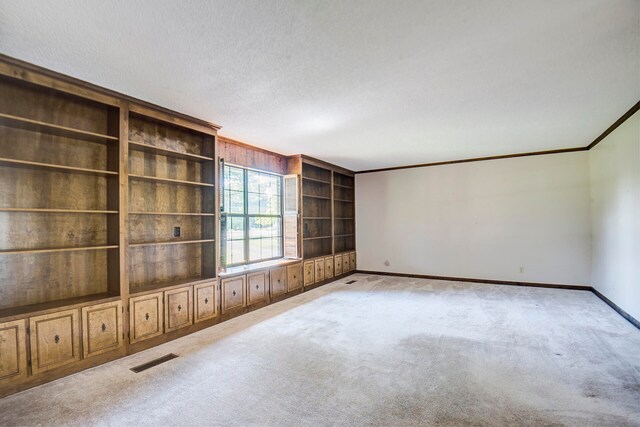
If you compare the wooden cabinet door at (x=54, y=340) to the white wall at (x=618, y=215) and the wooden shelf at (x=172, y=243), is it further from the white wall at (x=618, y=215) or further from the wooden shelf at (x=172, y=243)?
the white wall at (x=618, y=215)

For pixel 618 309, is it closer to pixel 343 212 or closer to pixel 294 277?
pixel 294 277

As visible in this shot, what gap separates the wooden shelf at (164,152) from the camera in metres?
3.54

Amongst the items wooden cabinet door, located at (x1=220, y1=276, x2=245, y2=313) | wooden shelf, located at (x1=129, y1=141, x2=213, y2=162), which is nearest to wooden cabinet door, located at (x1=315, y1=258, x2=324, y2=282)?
wooden cabinet door, located at (x1=220, y1=276, x2=245, y2=313)

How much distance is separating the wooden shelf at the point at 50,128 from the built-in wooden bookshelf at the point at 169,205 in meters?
0.33

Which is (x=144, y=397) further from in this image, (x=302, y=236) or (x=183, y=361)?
(x=302, y=236)

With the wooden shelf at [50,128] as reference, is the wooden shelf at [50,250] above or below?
below

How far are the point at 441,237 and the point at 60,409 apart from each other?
21.9 feet

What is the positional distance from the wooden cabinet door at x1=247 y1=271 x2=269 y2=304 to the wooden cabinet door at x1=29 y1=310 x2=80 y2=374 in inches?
86.8

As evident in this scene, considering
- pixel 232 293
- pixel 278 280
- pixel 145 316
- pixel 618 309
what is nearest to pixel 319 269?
pixel 278 280

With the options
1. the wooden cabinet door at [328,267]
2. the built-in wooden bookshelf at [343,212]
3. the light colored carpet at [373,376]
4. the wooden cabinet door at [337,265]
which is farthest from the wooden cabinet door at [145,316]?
the built-in wooden bookshelf at [343,212]

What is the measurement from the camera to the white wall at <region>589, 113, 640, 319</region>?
3.90 m

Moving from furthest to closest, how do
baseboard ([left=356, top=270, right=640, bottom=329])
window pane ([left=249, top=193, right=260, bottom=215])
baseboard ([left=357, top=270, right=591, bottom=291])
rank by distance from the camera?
baseboard ([left=357, top=270, right=591, bottom=291])
window pane ([left=249, top=193, right=260, bottom=215])
baseboard ([left=356, top=270, right=640, bottom=329])

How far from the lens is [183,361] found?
3.09 m

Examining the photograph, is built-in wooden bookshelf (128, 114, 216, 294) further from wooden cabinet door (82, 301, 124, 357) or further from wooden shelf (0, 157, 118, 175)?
wooden shelf (0, 157, 118, 175)
